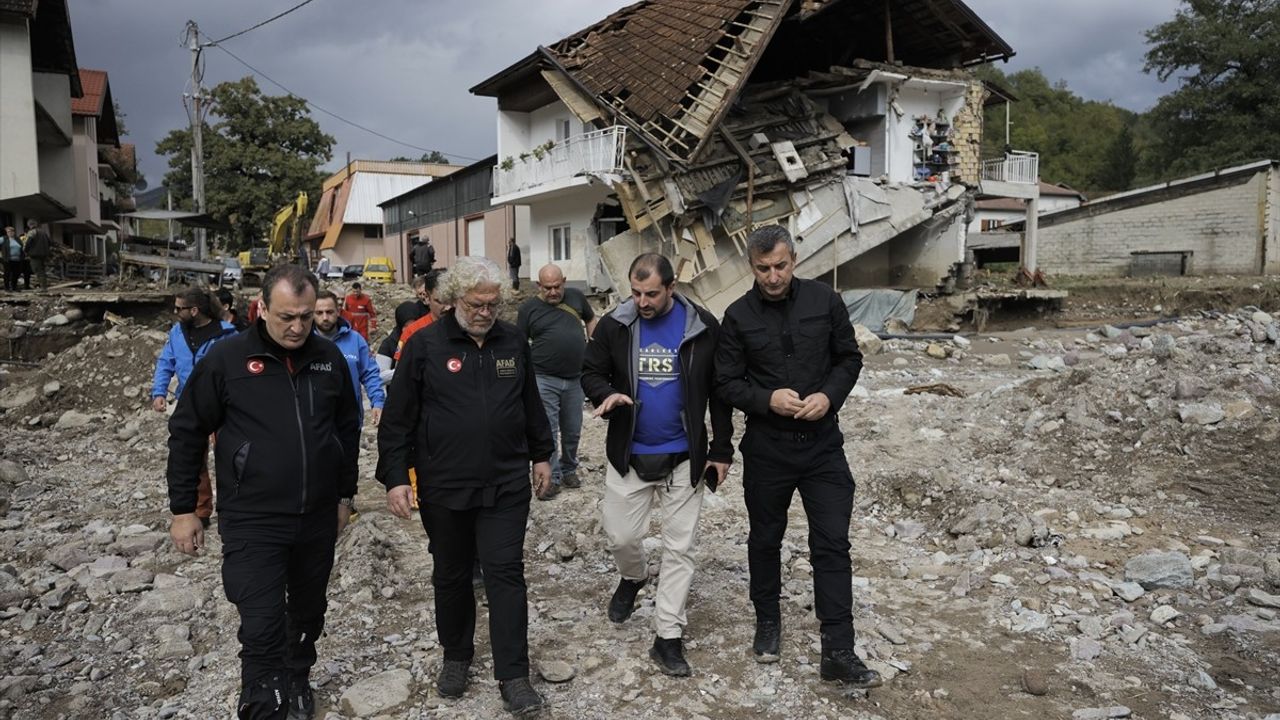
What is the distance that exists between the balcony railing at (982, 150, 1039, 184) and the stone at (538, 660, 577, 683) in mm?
23948

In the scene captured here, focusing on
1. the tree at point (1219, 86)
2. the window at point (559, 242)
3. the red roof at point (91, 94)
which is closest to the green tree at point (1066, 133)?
the tree at point (1219, 86)

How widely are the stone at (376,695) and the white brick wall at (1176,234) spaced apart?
98.5 ft

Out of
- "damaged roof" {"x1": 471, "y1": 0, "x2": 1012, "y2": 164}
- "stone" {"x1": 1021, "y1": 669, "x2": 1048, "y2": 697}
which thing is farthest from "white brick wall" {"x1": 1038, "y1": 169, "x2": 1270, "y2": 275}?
"stone" {"x1": 1021, "y1": 669, "x2": 1048, "y2": 697}

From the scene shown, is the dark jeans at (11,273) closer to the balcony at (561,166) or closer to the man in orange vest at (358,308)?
the balcony at (561,166)

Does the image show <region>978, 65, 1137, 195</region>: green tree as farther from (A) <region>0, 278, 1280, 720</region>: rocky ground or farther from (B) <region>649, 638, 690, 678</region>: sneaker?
(B) <region>649, 638, 690, 678</region>: sneaker

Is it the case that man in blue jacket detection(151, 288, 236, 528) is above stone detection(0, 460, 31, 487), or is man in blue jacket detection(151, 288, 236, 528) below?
above

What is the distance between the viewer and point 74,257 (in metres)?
22.9

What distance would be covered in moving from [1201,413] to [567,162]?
16.1m

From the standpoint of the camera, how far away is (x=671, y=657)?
3.91 m

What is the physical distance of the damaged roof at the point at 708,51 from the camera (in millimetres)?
18656

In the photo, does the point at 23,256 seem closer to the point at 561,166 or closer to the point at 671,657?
the point at 561,166

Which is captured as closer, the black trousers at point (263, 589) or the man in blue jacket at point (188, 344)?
the black trousers at point (263, 589)

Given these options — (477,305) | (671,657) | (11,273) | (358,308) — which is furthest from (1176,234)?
(11,273)

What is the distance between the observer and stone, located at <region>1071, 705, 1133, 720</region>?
11.4ft
